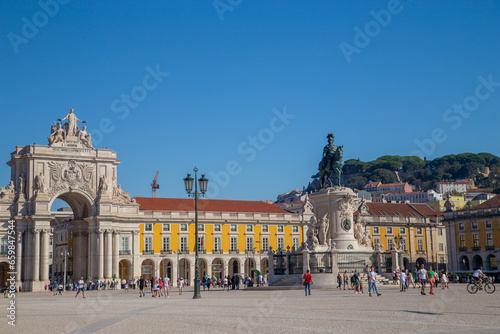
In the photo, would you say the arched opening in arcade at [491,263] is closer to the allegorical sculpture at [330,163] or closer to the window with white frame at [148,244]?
the window with white frame at [148,244]

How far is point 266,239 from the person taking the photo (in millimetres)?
87438

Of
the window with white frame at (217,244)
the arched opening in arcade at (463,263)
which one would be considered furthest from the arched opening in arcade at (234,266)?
the arched opening in arcade at (463,263)

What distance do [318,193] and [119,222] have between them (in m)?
38.0

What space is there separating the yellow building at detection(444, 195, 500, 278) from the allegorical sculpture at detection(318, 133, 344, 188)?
4016 cm

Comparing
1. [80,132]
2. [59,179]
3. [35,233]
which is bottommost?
[35,233]

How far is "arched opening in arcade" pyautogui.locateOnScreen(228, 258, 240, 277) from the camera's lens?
8506 cm

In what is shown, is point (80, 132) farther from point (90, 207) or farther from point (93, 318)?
point (93, 318)

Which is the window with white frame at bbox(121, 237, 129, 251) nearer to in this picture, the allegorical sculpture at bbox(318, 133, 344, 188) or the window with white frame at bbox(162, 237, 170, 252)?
the window with white frame at bbox(162, 237, 170, 252)

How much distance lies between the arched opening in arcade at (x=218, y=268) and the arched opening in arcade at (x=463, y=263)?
2880 cm

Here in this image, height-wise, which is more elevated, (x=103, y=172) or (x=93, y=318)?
(x=103, y=172)

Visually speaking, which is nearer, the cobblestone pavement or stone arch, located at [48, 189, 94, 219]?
the cobblestone pavement

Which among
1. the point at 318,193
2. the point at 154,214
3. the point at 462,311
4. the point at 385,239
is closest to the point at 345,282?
the point at 318,193

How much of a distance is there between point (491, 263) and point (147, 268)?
132ft

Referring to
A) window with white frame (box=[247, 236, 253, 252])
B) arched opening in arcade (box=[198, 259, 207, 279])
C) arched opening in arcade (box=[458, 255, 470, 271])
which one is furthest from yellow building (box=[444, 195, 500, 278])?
arched opening in arcade (box=[198, 259, 207, 279])
